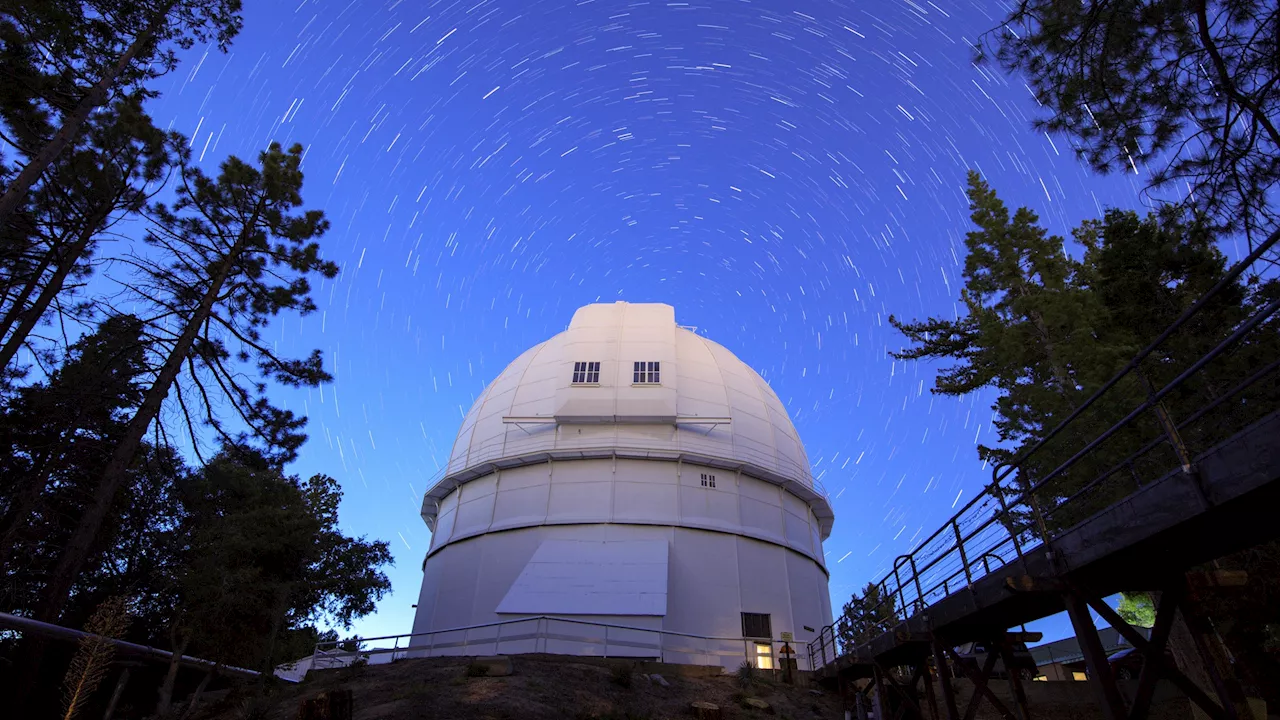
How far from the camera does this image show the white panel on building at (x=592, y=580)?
58.5ft

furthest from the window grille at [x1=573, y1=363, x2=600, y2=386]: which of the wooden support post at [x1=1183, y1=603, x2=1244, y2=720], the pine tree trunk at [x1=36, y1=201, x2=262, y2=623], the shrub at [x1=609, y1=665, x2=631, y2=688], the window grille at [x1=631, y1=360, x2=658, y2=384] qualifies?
the wooden support post at [x1=1183, y1=603, x2=1244, y2=720]

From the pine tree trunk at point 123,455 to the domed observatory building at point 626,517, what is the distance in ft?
30.8

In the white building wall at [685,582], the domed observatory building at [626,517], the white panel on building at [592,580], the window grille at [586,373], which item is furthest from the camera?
the window grille at [586,373]

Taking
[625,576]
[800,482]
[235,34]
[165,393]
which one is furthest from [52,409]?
[800,482]

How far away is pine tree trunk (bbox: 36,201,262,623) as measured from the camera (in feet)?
33.1

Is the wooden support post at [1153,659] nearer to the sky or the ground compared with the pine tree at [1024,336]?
nearer to the ground

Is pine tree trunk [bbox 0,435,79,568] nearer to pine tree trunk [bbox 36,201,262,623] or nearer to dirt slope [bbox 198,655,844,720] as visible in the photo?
pine tree trunk [bbox 36,201,262,623]

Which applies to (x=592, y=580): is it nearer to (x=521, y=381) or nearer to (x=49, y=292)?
(x=521, y=381)

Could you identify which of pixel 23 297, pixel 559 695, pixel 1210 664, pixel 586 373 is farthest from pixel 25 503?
pixel 1210 664

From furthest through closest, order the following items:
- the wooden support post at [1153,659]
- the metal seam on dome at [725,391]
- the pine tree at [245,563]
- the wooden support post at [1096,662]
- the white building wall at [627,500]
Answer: the metal seam on dome at [725,391]
the white building wall at [627,500]
the pine tree at [245,563]
the wooden support post at [1096,662]
the wooden support post at [1153,659]

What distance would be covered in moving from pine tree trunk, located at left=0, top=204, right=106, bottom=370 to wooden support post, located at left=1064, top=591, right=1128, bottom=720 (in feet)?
49.7

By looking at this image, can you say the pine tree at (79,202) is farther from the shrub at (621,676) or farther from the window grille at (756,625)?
the window grille at (756,625)

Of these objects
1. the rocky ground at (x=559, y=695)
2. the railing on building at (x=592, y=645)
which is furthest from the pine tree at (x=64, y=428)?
the railing on building at (x=592, y=645)

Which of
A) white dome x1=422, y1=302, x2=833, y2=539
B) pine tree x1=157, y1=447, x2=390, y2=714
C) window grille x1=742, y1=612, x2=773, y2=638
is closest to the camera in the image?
pine tree x1=157, y1=447, x2=390, y2=714
